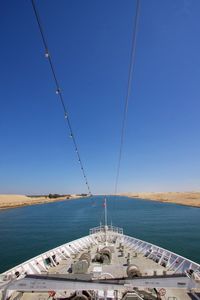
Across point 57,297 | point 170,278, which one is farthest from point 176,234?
point 170,278

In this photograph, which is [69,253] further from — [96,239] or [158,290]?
[158,290]

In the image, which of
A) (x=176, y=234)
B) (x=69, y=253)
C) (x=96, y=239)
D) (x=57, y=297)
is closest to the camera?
(x=57, y=297)

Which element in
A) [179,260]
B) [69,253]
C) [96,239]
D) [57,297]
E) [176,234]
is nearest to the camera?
[57,297]

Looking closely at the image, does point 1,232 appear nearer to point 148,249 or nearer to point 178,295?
point 148,249

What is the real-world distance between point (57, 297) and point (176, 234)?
45.1 meters

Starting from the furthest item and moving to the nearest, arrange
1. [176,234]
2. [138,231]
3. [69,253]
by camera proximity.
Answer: [138,231]
[176,234]
[69,253]

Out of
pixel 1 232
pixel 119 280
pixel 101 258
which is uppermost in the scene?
pixel 119 280

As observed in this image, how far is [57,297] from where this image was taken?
12977mm

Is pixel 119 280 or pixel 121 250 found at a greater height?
pixel 119 280

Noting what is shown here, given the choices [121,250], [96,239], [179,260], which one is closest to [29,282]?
[179,260]

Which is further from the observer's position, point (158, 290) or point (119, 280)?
point (158, 290)

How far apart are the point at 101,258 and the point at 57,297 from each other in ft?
27.2

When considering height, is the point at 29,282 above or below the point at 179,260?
above

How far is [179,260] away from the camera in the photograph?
1970cm
